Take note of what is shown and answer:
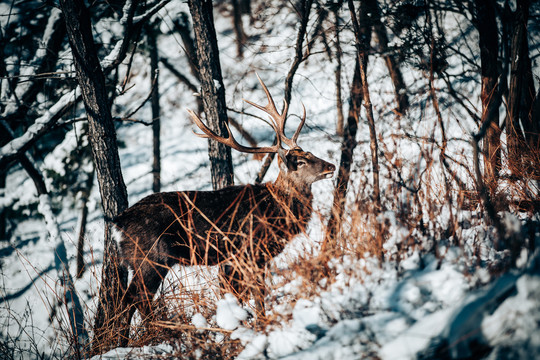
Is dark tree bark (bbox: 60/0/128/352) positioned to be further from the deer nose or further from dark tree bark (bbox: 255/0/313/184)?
the deer nose

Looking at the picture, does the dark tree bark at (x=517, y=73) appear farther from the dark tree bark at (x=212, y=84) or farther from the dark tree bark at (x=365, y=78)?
the dark tree bark at (x=212, y=84)

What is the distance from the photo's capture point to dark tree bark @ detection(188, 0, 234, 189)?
453 cm

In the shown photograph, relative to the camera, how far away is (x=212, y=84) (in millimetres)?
4590

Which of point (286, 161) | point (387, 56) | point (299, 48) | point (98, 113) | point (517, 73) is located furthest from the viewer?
point (387, 56)

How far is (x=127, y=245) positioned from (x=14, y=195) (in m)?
7.95

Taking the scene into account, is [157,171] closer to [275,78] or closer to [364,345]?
[275,78]

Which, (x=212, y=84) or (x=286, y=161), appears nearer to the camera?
(x=286, y=161)

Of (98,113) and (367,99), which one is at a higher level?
(98,113)

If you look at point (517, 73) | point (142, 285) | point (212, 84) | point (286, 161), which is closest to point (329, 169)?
point (286, 161)

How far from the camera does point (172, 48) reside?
42.2ft

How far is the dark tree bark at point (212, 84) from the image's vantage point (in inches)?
178

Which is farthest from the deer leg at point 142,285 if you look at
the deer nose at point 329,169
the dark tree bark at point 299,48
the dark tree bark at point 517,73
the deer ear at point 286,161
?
the dark tree bark at point 517,73

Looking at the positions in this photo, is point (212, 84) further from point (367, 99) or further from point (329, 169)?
point (367, 99)

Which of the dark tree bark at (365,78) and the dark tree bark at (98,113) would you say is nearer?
the dark tree bark at (98,113)
